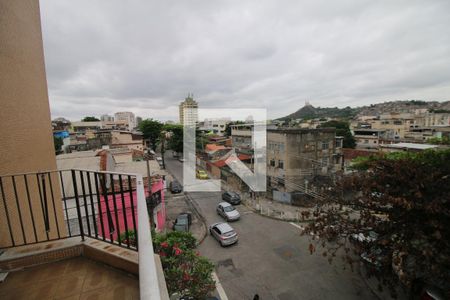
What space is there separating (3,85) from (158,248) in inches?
165

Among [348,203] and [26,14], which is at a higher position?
[26,14]

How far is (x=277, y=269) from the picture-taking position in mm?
8055

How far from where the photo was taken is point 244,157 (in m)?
22.2

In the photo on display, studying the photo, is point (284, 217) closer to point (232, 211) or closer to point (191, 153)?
point (232, 211)

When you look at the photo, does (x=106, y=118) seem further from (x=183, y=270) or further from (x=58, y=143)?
(x=183, y=270)

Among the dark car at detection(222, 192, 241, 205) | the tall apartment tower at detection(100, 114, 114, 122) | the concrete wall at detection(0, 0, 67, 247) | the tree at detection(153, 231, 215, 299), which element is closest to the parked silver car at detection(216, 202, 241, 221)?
the dark car at detection(222, 192, 241, 205)

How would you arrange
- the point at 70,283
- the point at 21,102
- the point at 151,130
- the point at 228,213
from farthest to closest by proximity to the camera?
the point at 151,130
the point at 228,213
the point at 21,102
the point at 70,283

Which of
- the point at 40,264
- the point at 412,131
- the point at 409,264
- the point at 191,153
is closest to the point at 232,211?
the point at 409,264

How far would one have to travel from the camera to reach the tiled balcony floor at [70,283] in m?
1.79

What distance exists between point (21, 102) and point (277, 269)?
8916 millimetres

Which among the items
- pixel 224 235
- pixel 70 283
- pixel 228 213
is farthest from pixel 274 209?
pixel 70 283

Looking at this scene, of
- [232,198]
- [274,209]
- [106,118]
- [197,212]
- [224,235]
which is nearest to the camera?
[224,235]

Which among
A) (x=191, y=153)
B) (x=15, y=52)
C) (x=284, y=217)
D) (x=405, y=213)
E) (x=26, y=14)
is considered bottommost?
(x=284, y=217)

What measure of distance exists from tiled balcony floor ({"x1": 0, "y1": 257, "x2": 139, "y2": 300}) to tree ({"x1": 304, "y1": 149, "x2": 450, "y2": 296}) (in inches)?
169
